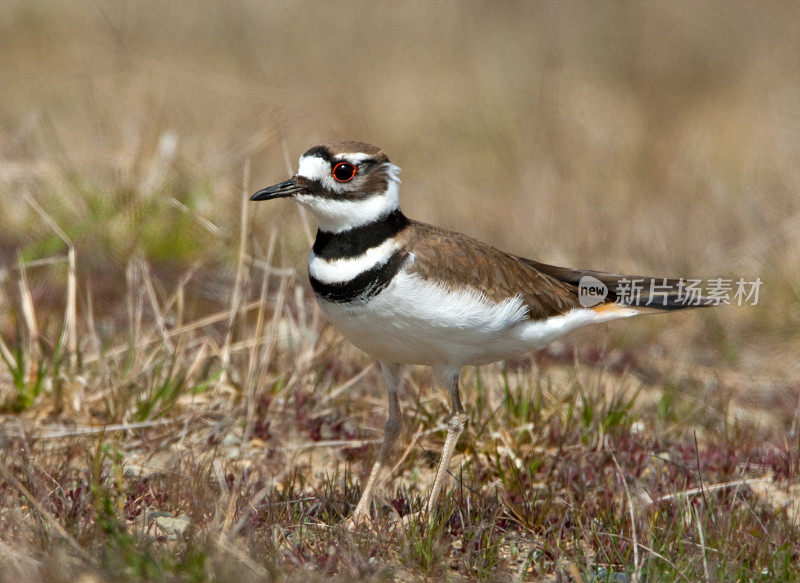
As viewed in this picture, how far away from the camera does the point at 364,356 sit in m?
5.26

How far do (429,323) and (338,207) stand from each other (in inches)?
20.6

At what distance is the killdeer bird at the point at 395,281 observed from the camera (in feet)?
10.9

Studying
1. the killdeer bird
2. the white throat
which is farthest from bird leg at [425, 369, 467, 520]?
the white throat

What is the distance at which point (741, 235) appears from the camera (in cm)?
696

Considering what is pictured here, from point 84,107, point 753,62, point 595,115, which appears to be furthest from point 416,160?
point 753,62

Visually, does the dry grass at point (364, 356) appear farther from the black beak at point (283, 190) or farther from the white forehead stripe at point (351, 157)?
the white forehead stripe at point (351, 157)

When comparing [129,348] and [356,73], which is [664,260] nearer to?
[129,348]

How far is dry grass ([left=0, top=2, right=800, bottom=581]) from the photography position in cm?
320

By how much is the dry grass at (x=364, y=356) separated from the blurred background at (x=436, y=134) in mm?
37

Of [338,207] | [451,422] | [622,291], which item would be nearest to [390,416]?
[451,422]

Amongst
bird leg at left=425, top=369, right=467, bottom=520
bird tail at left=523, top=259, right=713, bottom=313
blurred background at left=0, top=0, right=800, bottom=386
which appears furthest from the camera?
blurred background at left=0, top=0, right=800, bottom=386

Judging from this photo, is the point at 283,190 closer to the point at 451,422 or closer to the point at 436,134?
the point at 451,422

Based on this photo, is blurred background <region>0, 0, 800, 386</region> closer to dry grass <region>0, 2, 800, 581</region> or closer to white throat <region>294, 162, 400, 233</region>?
dry grass <region>0, 2, 800, 581</region>

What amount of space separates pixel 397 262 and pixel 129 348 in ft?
5.39
